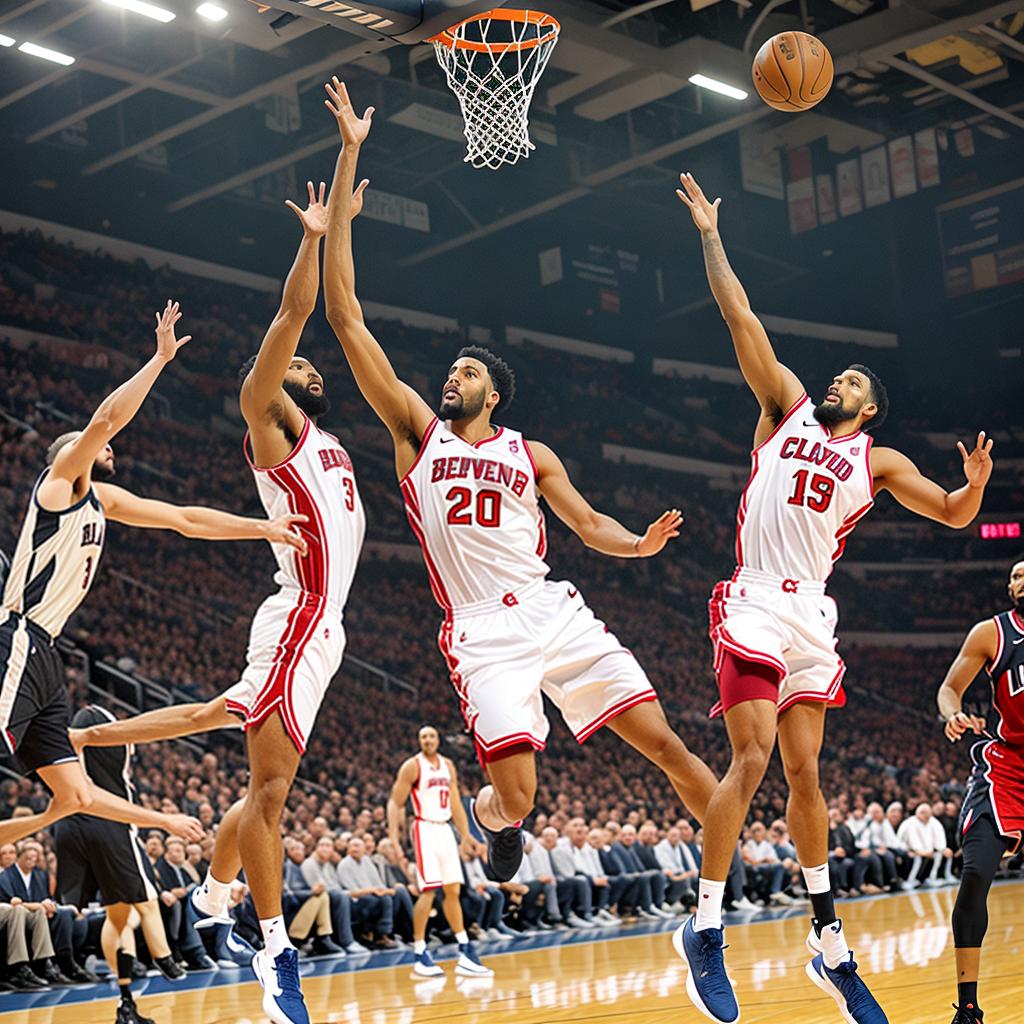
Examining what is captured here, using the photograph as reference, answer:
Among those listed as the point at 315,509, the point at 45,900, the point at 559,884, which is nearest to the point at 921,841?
the point at 559,884

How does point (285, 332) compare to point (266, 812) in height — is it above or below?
above

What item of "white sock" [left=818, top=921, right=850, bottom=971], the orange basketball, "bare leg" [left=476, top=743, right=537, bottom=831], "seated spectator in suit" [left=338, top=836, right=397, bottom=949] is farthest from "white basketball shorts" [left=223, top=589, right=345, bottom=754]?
"seated spectator in suit" [left=338, top=836, right=397, bottom=949]

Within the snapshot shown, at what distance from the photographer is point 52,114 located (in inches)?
856

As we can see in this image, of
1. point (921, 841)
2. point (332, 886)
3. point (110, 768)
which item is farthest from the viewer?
point (921, 841)

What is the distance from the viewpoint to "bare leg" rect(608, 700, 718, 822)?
5.27 m

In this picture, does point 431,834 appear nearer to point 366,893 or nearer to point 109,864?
point 366,893

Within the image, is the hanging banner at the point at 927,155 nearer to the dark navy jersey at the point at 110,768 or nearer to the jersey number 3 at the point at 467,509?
the dark navy jersey at the point at 110,768

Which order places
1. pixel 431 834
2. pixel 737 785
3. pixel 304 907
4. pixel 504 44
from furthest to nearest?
pixel 304 907 < pixel 431 834 < pixel 504 44 < pixel 737 785

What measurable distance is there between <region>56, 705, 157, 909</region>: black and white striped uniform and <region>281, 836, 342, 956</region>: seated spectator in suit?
10.5 ft

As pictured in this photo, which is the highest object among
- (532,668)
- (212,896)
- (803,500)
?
(803,500)

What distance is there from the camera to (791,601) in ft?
18.6

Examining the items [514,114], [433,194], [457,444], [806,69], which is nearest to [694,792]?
[457,444]

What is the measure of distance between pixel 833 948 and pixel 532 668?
164 cm

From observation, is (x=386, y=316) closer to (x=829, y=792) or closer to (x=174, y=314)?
(x=829, y=792)
